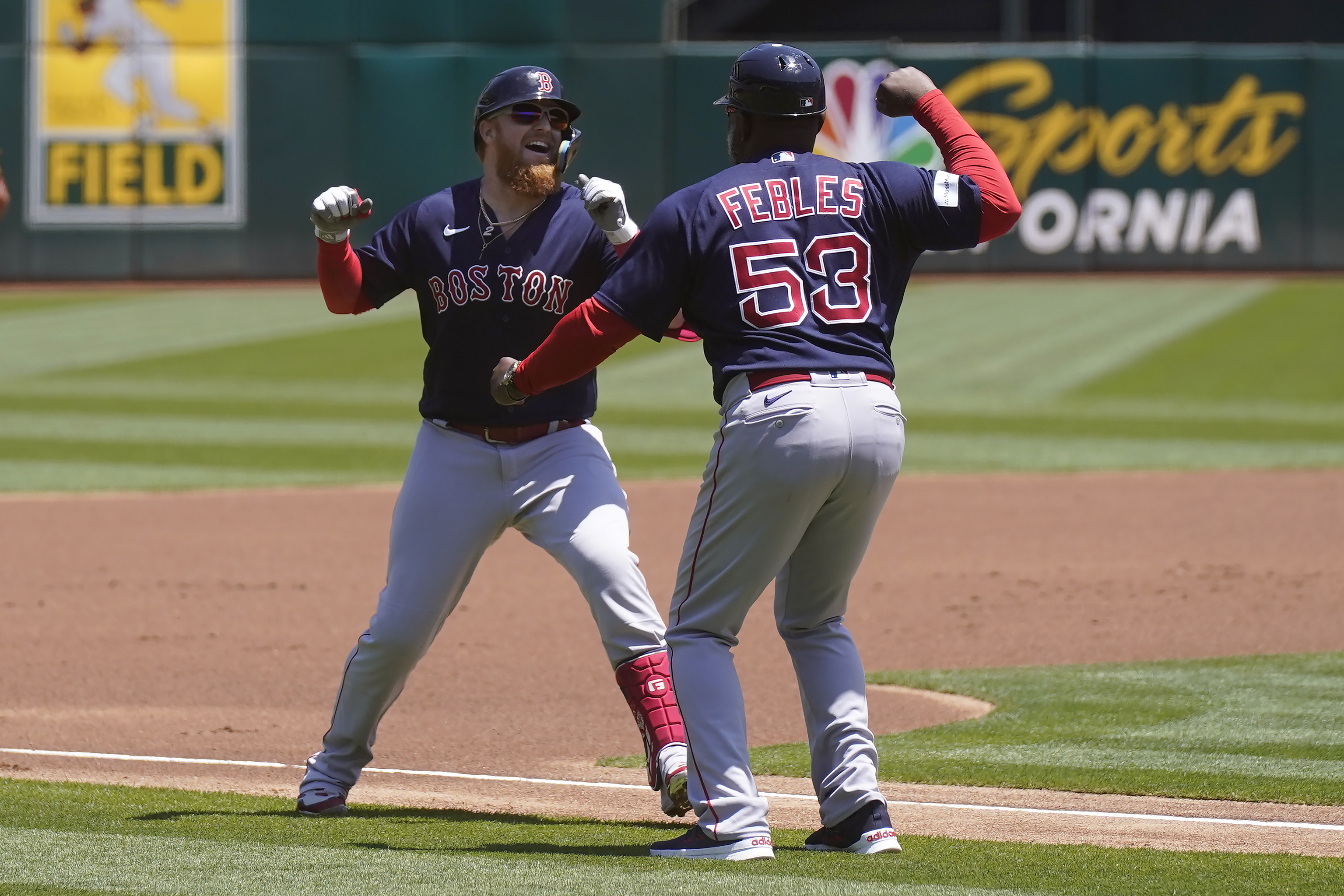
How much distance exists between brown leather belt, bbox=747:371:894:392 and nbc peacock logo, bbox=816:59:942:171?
80.0 ft

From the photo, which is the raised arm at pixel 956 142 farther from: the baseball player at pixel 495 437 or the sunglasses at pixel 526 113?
the sunglasses at pixel 526 113

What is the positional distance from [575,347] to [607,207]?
1.85 feet

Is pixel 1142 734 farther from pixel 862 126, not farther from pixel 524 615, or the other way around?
pixel 862 126

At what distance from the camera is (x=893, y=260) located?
13.5 ft

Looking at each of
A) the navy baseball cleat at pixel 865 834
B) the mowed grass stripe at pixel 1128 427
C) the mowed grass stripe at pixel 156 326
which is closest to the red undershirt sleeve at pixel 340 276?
the navy baseball cleat at pixel 865 834

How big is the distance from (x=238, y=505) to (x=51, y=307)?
16.6 meters

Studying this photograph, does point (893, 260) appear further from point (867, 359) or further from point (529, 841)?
point (529, 841)

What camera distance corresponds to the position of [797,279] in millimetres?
3994

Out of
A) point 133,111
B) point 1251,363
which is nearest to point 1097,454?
point 1251,363

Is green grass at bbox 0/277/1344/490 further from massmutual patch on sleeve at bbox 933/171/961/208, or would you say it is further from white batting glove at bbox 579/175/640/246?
massmutual patch on sleeve at bbox 933/171/961/208

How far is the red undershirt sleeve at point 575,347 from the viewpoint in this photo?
4066 millimetres

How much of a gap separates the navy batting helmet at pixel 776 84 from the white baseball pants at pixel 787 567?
2.04 feet

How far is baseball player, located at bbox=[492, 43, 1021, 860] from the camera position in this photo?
3.96m

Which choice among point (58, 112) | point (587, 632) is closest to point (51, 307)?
point (58, 112)
